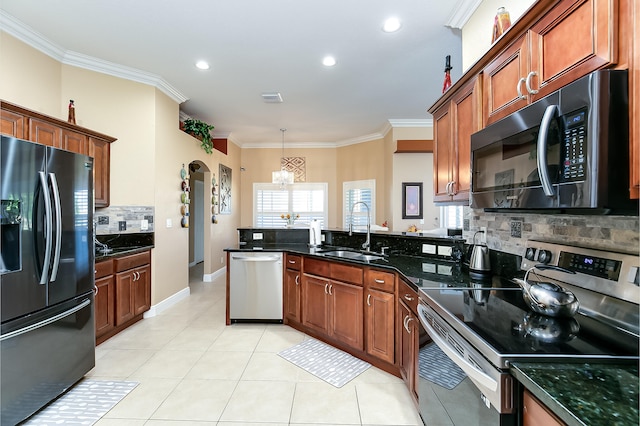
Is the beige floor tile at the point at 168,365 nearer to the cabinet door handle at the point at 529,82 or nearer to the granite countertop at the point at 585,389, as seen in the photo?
the granite countertop at the point at 585,389

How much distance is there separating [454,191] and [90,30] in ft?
11.8

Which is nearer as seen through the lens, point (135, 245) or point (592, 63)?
point (592, 63)

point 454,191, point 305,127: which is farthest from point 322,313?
point 305,127

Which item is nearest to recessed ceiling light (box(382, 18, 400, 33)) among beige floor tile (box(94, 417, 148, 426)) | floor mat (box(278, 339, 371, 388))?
floor mat (box(278, 339, 371, 388))

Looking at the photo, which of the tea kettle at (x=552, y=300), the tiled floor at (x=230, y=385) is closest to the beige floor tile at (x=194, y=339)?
the tiled floor at (x=230, y=385)

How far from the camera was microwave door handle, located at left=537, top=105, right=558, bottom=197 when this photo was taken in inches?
40.6

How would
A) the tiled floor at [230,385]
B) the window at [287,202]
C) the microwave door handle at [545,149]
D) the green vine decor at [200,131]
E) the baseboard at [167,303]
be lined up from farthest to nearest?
the window at [287,202] → the green vine decor at [200,131] → the baseboard at [167,303] → the tiled floor at [230,385] → the microwave door handle at [545,149]

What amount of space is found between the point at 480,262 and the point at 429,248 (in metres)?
0.70

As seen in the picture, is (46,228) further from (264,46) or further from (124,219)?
(264,46)

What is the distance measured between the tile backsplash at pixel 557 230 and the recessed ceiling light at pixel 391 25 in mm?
1856

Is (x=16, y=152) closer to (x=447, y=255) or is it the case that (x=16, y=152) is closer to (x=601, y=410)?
(x=601, y=410)

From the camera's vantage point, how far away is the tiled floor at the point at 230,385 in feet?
6.18

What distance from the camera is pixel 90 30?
2.78m

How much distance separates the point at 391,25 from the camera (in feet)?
8.87
